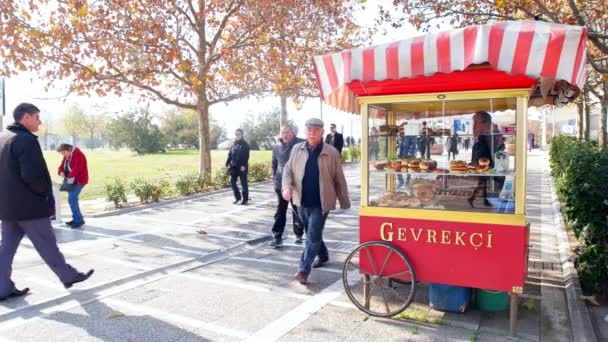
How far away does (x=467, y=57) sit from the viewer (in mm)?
3627

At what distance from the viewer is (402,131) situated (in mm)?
4867

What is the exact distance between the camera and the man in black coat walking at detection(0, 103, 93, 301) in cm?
453

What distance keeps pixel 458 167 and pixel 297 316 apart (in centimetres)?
209

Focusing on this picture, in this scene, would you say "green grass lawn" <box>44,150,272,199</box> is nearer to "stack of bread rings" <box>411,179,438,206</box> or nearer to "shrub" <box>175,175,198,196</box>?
"shrub" <box>175,175,198,196</box>

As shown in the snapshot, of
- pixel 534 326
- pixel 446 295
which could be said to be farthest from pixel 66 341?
pixel 534 326

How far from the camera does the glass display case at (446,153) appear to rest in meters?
4.14

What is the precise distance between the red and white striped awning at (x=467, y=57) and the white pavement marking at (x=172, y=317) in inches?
92.1

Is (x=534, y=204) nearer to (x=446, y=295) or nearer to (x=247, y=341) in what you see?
(x=446, y=295)

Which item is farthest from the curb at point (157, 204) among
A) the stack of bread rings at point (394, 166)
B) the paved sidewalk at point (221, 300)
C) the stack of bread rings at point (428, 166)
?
the stack of bread rings at point (428, 166)

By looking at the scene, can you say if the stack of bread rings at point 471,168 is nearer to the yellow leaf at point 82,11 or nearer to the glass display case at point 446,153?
the glass display case at point 446,153

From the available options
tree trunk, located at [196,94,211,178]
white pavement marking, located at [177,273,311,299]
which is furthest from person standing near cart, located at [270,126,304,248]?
tree trunk, located at [196,94,211,178]

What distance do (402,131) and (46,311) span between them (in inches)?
160

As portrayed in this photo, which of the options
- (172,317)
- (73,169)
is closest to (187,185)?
(73,169)

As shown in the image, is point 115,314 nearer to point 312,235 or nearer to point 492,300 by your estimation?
point 312,235
